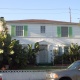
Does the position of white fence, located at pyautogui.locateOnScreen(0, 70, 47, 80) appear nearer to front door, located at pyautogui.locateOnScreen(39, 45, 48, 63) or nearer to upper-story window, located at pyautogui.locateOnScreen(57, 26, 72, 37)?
front door, located at pyautogui.locateOnScreen(39, 45, 48, 63)

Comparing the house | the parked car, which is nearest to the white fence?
the parked car

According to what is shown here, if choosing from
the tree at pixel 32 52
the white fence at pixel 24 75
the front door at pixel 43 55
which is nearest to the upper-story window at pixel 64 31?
the front door at pixel 43 55

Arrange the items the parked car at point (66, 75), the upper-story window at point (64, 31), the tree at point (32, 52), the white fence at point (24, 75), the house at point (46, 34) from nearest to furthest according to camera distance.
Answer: the parked car at point (66, 75) < the white fence at point (24, 75) < the tree at point (32, 52) < the house at point (46, 34) < the upper-story window at point (64, 31)

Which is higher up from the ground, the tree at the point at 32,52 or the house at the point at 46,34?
the house at the point at 46,34

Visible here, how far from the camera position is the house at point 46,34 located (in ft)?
119

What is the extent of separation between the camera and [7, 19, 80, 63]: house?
36.2m

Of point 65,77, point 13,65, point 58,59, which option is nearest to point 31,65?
point 58,59

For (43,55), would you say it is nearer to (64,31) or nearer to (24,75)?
(64,31)

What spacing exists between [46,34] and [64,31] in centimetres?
227

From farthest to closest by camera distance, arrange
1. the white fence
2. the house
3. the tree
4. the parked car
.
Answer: the house → the tree → the white fence → the parked car

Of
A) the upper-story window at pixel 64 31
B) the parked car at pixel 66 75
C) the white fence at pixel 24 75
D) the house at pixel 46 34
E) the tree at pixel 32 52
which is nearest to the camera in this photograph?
the parked car at pixel 66 75

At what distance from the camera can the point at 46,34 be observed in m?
36.9

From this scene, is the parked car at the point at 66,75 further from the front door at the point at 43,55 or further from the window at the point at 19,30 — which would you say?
the window at the point at 19,30

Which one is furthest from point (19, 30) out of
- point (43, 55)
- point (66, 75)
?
point (66, 75)
